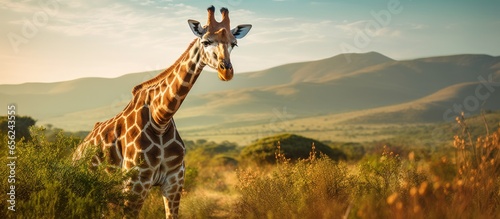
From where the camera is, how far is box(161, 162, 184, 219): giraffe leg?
772 cm

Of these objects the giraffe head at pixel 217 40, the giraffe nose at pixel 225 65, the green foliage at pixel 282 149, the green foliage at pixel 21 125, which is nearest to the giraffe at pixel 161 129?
the giraffe head at pixel 217 40

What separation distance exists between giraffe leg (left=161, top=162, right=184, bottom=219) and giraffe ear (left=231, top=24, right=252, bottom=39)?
209 centimetres

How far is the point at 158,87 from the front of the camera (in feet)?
25.9

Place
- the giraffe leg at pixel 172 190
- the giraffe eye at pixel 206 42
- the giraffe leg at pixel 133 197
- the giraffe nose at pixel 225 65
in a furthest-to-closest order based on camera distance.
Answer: the giraffe leg at pixel 172 190, the giraffe leg at pixel 133 197, the giraffe eye at pixel 206 42, the giraffe nose at pixel 225 65

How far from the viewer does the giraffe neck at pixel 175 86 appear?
24.4 feet

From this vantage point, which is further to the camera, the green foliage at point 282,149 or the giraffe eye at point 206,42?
the green foliage at point 282,149

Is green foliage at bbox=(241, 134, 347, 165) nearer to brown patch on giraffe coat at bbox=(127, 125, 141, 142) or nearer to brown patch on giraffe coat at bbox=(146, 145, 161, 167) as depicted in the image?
brown patch on giraffe coat at bbox=(127, 125, 141, 142)

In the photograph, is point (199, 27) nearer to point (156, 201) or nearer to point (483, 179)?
point (483, 179)

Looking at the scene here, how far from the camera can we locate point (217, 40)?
6941mm

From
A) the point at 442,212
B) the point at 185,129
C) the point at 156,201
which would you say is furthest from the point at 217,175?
the point at 185,129

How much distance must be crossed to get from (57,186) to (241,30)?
316cm

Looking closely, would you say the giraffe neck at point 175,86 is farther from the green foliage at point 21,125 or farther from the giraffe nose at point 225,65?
the green foliage at point 21,125

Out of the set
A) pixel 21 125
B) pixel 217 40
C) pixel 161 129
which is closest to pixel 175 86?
pixel 161 129

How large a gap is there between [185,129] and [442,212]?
560 feet
